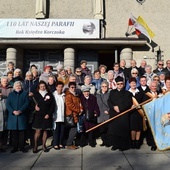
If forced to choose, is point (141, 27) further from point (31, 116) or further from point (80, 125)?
point (31, 116)

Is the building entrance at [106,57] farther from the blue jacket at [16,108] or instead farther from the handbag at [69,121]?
the blue jacket at [16,108]

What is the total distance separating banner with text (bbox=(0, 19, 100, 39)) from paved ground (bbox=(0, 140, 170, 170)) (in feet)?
26.0

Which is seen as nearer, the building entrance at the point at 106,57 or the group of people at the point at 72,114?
the group of people at the point at 72,114

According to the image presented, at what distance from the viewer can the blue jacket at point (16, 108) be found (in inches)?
251

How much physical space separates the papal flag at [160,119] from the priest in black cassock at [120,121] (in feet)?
1.70

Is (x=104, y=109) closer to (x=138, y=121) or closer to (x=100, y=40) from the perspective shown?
(x=138, y=121)

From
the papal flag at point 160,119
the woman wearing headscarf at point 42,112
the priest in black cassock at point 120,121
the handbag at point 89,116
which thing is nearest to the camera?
the papal flag at point 160,119

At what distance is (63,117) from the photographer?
6645mm

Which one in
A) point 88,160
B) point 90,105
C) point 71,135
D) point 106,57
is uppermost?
point 106,57

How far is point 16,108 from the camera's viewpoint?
6.38 metres

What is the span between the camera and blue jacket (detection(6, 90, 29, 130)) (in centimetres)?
637

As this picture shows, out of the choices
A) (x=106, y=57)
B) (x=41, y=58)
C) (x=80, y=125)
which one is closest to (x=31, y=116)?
(x=80, y=125)

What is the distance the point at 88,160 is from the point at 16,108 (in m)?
2.15

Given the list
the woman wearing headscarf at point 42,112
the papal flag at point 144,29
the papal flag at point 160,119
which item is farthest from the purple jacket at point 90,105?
the papal flag at point 144,29
